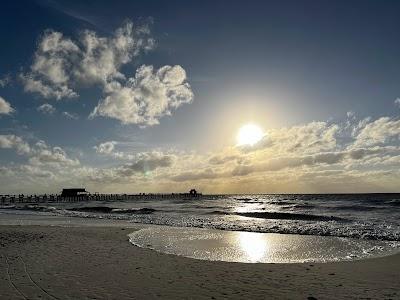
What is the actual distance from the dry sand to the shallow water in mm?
1106

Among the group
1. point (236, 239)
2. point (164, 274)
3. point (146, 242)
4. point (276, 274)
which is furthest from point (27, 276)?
point (236, 239)

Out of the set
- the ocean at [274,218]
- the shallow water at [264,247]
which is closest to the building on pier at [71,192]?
the ocean at [274,218]

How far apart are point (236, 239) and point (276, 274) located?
347 inches

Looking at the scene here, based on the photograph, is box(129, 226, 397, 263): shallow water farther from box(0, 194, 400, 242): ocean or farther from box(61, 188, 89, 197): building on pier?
box(61, 188, 89, 197): building on pier

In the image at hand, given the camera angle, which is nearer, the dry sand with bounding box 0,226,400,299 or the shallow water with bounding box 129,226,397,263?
the dry sand with bounding box 0,226,400,299

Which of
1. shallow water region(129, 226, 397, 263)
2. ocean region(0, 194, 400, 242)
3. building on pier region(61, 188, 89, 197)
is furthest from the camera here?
building on pier region(61, 188, 89, 197)

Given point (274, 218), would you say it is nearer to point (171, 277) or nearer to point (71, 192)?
point (171, 277)

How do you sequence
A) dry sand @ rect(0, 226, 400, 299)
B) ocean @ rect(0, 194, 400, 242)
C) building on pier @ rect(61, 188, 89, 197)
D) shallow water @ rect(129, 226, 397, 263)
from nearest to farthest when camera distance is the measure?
dry sand @ rect(0, 226, 400, 299) < shallow water @ rect(129, 226, 397, 263) < ocean @ rect(0, 194, 400, 242) < building on pier @ rect(61, 188, 89, 197)

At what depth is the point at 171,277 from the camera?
10.4 meters

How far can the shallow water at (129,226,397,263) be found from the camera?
45.7ft

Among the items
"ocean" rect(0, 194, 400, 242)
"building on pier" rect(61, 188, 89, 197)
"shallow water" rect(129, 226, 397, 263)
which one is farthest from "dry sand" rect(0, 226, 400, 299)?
"building on pier" rect(61, 188, 89, 197)

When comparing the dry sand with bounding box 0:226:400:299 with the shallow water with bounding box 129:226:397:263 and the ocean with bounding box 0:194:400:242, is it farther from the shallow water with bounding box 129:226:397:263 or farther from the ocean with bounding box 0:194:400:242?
the ocean with bounding box 0:194:400:242

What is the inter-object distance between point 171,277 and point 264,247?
7.25 metres

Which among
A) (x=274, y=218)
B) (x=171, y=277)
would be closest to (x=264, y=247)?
(x=171, y=277)
